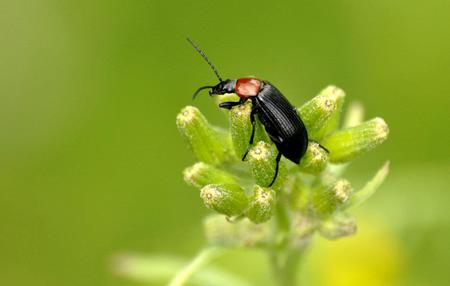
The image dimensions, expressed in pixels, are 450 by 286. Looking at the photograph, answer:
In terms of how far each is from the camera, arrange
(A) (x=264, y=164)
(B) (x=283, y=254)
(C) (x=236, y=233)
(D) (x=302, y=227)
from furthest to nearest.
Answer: (B) (x=283, y=254) → (C) (x=236, y=233) → (D) (x=302, y=227) → (A) (x=264, y=164)

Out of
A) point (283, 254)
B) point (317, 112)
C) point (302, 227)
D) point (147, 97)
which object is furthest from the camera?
point (147, 97)

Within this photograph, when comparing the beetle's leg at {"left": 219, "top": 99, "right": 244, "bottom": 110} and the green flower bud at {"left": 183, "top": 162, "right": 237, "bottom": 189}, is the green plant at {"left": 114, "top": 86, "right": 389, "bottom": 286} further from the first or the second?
the beetle's leg at {"left": 219, "top": 99, "right": 244, "bottom": 110}

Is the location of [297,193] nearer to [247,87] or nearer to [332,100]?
[332,100]

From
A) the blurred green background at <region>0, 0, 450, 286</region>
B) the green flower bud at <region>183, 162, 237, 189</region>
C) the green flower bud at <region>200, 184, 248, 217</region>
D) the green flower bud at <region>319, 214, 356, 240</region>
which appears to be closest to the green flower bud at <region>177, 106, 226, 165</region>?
the green flower bud at <region>183, 162, 237, 189</region>

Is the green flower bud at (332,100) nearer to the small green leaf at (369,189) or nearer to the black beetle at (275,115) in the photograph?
the black beetle at (275,115)

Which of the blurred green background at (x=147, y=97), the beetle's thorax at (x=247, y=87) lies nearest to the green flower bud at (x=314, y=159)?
the beetle's thorax at (x=247, y=87)

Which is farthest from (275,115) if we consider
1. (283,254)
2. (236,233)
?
(283,254)

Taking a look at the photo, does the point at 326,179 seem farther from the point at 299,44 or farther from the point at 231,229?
the point at 299,44
